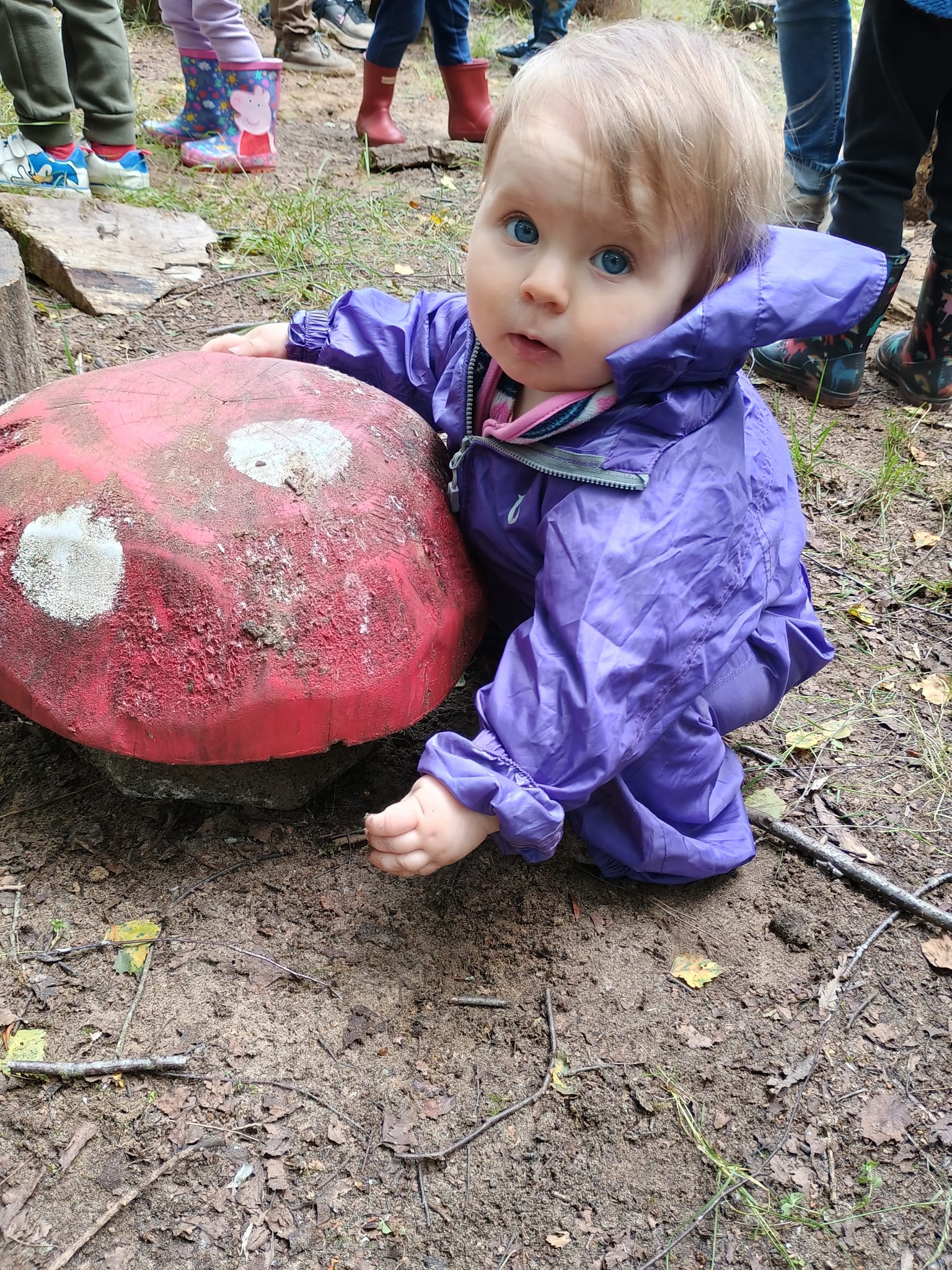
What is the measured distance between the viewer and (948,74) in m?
3.30

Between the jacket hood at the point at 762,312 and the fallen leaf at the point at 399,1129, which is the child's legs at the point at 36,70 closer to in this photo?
the jacket hood at the point at 762,312

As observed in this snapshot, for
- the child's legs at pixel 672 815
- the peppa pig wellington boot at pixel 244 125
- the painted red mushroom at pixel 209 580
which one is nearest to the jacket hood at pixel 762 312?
the painted red mushroom at pixel 209 580

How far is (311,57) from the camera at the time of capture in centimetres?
754

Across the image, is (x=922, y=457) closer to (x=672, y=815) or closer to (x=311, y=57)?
(x=672, y=815)

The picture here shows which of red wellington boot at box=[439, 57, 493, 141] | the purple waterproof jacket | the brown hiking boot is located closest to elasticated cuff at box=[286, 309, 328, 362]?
the purple waterproof jacket

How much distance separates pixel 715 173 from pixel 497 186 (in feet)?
1.13

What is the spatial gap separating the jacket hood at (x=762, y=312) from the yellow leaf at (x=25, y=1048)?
144cm

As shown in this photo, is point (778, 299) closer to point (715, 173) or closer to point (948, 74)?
point (715, 173)

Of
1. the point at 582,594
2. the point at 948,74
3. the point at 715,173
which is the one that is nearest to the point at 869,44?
the point at 948,74

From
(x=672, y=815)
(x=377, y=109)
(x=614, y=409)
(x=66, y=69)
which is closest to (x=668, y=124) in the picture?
(x=614, y=409)

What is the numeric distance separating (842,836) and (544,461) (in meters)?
1.14

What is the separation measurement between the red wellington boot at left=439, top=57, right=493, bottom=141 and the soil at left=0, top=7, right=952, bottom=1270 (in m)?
5.02

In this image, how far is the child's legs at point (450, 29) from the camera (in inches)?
234

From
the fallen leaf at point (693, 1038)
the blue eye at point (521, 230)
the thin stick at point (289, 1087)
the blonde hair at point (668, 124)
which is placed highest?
the blonde hair at point (668, 124)
